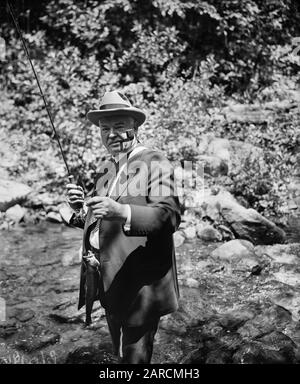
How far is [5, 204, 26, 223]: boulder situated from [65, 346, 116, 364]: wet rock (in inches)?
159

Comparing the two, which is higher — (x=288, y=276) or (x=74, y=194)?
(x=74, y=194)

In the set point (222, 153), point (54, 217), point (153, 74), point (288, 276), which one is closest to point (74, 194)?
point (288, 276)

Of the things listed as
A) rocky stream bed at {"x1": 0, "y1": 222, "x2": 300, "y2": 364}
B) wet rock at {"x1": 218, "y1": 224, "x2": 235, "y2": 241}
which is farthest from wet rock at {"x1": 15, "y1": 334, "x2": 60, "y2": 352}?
wet rock at {"x1": 218, "y1": 224, "x2": 235, "y2": 241}

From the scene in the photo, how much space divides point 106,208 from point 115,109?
2.14 feet

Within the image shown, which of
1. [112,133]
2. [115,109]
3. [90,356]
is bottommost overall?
[90,356]

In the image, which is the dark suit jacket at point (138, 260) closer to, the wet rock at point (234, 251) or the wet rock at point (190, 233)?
the wet rock at point (234, 251)

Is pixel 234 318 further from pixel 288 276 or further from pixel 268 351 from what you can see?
pixel 288 276

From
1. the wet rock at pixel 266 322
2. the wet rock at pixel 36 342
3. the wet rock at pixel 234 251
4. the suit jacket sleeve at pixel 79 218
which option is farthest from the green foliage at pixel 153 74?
the suit jacket sleeve at pixel 79 218

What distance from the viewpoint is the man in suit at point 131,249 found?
2.12 m

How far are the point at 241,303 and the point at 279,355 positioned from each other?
1.14 metres

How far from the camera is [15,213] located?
7324mm

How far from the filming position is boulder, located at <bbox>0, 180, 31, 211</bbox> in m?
7.37
